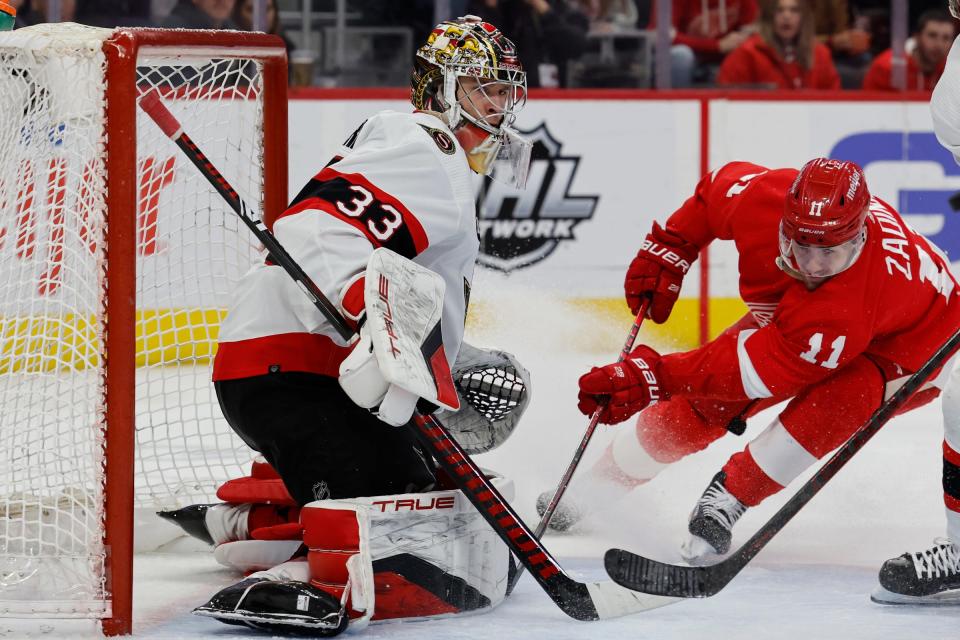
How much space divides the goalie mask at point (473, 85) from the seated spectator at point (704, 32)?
8.54 feet

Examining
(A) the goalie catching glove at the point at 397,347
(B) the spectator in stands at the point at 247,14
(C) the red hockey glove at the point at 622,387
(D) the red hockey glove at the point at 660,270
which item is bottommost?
(C) the red hockey glove at the point at 622,387

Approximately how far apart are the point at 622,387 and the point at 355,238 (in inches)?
26.0

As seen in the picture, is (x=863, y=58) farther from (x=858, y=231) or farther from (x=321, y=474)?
(x=321, y=474)

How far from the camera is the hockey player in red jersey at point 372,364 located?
2.21m

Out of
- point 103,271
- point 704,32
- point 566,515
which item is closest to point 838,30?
point 704,32

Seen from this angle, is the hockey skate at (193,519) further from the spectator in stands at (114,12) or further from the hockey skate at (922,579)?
the spectator in stands at (114,12)

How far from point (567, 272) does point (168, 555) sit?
2386mm

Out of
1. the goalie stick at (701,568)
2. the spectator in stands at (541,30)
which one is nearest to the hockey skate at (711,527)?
the goalie stick at (701,568)

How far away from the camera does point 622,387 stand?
2691 mm

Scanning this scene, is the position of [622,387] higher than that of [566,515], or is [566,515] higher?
[622,387]

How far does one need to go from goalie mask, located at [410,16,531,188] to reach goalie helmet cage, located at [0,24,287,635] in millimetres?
361

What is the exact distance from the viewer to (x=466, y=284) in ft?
8.46

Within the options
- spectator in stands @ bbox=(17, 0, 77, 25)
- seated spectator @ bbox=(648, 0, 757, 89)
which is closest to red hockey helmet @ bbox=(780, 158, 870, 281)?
seated spectator @ bbox=(648, 0, 757, 89)

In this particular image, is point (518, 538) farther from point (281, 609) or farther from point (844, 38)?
point (844, 38)
